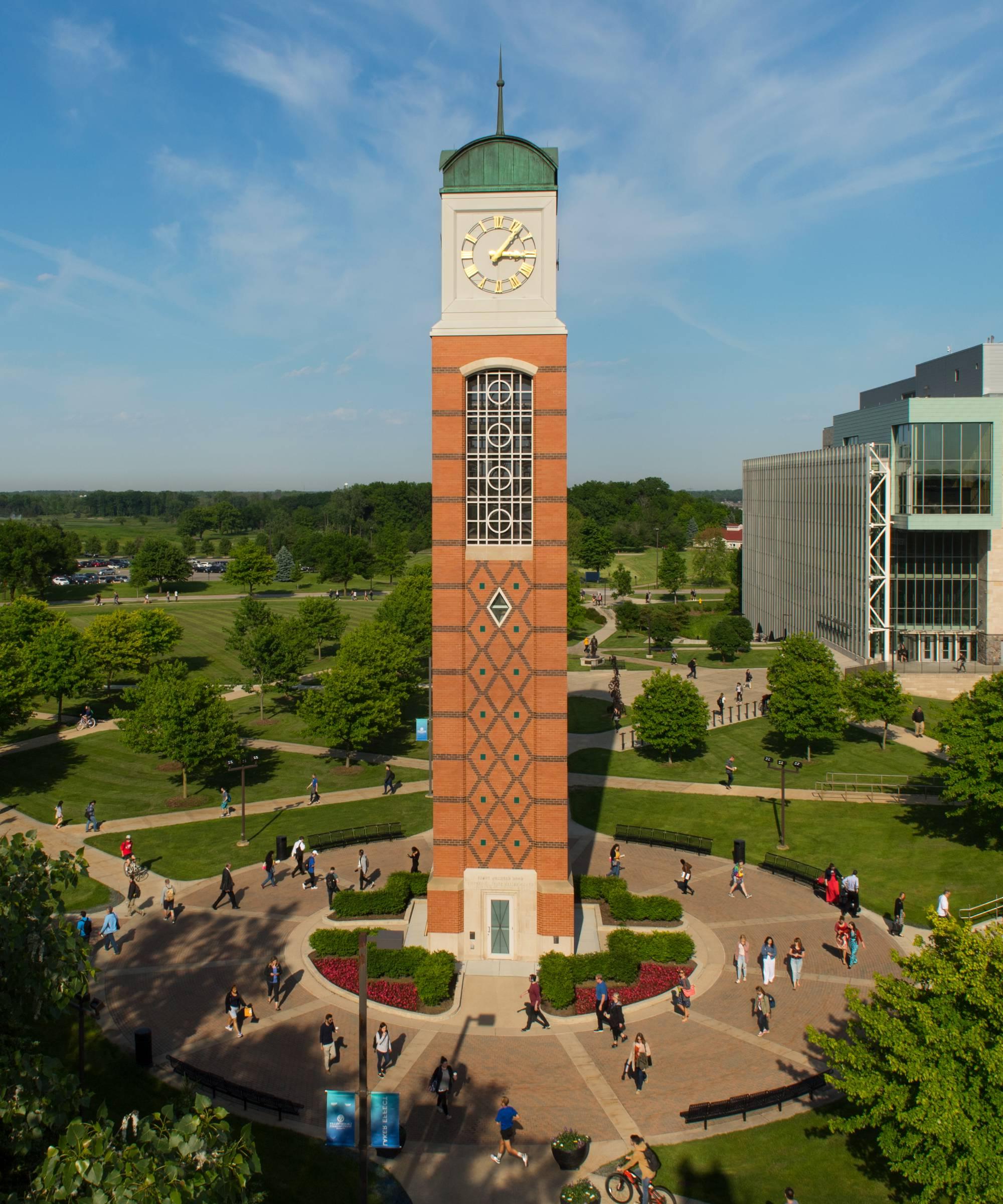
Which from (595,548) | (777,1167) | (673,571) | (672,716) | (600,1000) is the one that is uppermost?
(595,548)

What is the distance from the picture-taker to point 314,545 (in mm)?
144125

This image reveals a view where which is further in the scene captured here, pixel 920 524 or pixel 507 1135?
pixel 920 524

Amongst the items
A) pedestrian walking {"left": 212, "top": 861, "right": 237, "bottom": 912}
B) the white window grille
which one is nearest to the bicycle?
the white window grille

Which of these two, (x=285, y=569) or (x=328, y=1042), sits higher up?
(x=285, y=569)

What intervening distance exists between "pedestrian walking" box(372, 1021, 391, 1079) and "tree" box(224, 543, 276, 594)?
9496 cm

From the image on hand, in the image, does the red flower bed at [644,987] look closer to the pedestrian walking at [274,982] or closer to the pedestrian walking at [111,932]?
the pedestrian walking at [274,982]

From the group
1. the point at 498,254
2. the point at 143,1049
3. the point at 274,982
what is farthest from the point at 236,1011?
the point at 498,254

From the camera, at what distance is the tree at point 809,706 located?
45.3 meters

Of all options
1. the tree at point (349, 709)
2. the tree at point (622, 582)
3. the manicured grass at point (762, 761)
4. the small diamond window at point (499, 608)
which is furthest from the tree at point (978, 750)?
the tree at point (622, 582)

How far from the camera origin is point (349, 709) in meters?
44.2

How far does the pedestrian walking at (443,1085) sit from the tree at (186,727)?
78.7 feet

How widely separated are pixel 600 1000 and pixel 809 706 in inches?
1034

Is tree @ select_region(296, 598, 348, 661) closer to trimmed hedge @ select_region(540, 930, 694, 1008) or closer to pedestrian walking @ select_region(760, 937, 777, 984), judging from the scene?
trimmed hedge @ select_region(540, 930, 694, 1008)

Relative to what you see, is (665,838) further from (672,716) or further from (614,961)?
(614,961)
